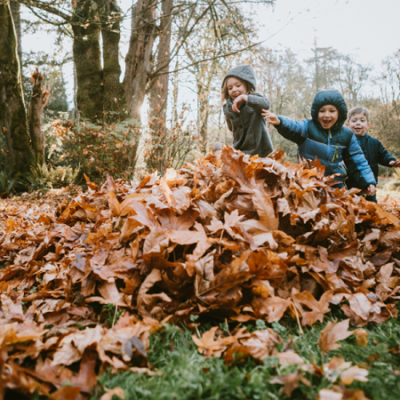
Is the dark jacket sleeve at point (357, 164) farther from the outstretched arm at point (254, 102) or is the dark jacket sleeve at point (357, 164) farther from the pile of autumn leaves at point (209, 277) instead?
the pile of autumn leaves at point (209, 277)

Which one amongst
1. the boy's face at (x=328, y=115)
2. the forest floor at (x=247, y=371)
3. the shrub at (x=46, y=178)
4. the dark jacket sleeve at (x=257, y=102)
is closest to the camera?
the forest floor at (x=247, y=371)

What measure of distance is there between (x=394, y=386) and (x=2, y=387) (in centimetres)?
120

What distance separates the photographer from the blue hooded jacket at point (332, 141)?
10.4 ft

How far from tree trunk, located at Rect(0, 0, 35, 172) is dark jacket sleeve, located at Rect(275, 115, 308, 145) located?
311 inches

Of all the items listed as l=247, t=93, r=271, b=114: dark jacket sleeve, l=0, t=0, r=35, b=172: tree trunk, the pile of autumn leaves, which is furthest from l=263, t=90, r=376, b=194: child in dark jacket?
l=0, t=0, r=35, b=172: tree trunk

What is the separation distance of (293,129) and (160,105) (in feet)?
16.7

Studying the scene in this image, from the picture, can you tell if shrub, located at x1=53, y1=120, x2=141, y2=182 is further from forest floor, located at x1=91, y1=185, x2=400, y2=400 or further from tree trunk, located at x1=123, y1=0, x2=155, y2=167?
forest floor, located at x1=91, y1=185, x2=400, y2=400

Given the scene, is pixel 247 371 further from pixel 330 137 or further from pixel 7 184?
pixel 7 184

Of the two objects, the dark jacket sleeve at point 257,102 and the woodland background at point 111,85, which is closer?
the dark jacket sleeve at point 257,102

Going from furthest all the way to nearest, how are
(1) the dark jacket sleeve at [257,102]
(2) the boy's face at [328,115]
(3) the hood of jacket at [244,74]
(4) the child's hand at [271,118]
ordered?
(3) the hood of jacket at [244,74]
(2) the boy's face at [328,115]
(1) the dark jacket sleeve at [257,102]
(4) the child's hand at [271,118]

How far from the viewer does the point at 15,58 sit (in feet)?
24.9

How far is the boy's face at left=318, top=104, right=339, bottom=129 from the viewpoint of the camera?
10.4 ft

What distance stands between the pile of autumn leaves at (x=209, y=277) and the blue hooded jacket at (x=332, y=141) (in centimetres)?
144

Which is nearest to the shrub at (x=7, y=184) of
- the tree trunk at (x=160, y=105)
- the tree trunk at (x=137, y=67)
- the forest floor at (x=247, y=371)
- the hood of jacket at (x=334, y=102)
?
the tree trunk at (x=160, y=105)
